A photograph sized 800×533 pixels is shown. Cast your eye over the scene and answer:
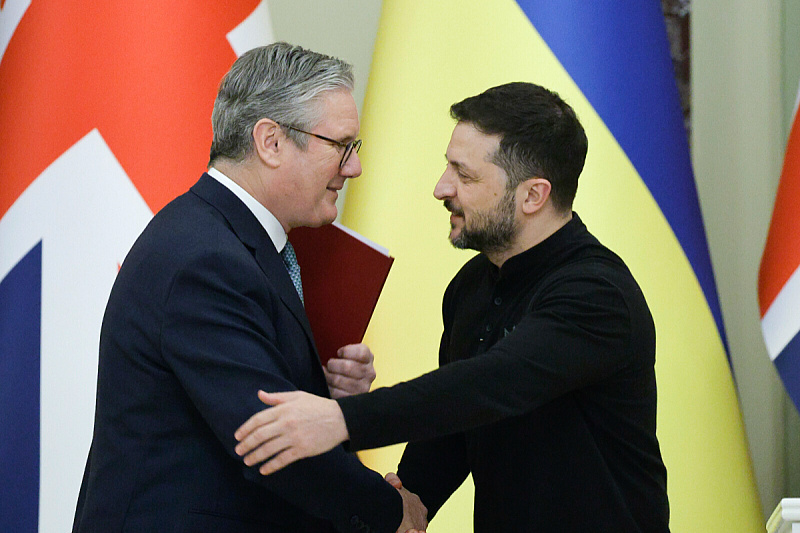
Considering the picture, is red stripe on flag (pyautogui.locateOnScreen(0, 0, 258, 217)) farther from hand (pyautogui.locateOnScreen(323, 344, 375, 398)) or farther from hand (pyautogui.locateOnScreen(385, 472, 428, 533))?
hand (pyautogui.locateOnScreen(385, 472, 428, 533))

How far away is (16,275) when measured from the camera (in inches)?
75.3

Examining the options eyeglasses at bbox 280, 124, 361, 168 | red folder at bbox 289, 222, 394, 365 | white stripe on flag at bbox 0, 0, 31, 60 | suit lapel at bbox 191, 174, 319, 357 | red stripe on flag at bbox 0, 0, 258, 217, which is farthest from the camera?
white stripe on flag at bbox 0, 0, 31, 60

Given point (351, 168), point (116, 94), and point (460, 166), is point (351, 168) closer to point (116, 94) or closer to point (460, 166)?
point (460, 166)

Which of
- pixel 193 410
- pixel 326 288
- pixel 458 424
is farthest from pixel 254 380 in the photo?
pixel 326 288

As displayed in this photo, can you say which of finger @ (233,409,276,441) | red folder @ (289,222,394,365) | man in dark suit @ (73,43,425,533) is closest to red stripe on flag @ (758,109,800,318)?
red folder @ (289,222,394,365)

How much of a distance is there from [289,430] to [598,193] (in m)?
1.03

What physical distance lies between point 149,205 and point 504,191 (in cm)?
82

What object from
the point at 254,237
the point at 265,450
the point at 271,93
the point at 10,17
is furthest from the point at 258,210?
the point at 10,17

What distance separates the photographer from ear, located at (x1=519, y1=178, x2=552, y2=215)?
5.07 ft

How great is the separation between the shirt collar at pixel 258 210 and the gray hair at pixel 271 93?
45 mm

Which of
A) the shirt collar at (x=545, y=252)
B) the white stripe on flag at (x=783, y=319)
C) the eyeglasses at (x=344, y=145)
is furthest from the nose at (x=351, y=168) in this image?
the white stripe on flag at (x=783, y=319)

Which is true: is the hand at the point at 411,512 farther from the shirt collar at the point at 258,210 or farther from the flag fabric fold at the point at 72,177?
the flag fabric fold at the point at 72,177

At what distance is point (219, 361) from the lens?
121cm

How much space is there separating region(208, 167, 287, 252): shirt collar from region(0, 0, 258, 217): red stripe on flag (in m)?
0.49
